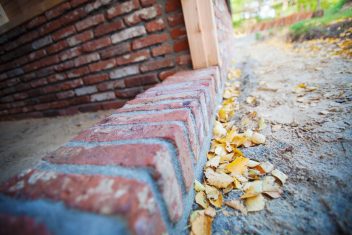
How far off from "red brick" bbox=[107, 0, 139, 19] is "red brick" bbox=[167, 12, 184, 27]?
270mm

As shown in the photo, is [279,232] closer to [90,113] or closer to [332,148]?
[332,148]

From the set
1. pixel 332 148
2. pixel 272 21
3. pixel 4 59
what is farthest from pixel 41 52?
pixel 272 21

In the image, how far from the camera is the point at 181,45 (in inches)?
53.1

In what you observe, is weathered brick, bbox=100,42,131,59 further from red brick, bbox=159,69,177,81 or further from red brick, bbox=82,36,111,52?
red brick, bbox=159,69,177,81

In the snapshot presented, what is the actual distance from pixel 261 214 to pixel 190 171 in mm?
253

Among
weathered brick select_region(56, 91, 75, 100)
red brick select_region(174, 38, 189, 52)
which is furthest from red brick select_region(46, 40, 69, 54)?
red brick select_region(174, 38, 189, 52)

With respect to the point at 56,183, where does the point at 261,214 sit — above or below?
below

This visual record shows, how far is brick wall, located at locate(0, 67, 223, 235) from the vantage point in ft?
1.12

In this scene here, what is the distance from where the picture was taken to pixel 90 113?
1872 mm

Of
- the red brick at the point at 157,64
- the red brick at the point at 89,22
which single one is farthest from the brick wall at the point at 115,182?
the red brick at the point at 89,22

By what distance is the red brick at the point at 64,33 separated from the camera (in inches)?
62.6

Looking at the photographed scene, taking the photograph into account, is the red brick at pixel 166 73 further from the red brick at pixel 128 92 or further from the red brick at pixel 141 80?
the red brick at pixel 128 92

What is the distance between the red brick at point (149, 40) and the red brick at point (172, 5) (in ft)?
0.53

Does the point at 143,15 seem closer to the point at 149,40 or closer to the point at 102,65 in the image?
the point at 149,40
